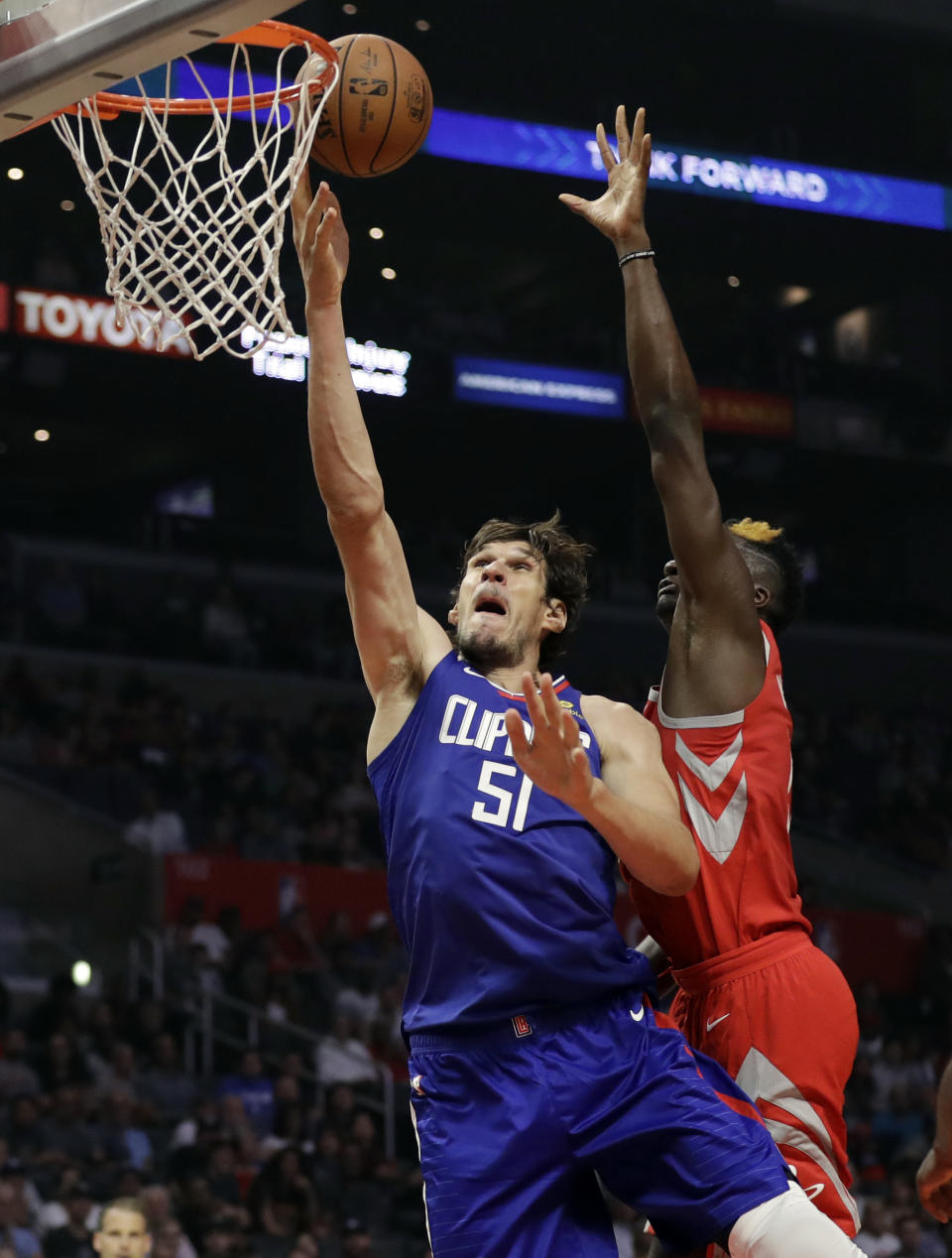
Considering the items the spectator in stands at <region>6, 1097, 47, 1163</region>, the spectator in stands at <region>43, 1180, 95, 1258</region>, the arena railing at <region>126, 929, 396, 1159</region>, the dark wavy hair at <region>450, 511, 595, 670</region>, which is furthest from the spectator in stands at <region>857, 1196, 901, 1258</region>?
the dark wavy hair at <region>450, 511, 595, 670</region>

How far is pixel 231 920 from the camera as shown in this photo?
1297cm

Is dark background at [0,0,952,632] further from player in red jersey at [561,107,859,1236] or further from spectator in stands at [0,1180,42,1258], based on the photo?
player in red jersey at [561,107,859,1236]

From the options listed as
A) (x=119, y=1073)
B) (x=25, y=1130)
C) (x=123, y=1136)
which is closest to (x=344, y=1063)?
(x=119, y=1073)

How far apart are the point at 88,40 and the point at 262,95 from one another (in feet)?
3.49

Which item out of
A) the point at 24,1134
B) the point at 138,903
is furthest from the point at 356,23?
the point at 24,1134

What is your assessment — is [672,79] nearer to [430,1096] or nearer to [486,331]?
[486,331]

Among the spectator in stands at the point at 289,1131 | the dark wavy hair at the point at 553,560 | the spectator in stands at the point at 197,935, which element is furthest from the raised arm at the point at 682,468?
the spectator in stands at the point at 197,935

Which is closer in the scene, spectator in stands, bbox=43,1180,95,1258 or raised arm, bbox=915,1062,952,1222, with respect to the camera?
raised arm, bbox=915,1062,952,1222

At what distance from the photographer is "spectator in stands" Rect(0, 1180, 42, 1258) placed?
28.2 feet

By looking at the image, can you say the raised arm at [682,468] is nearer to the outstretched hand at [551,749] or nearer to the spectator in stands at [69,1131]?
the outstretched hand at [551,749]

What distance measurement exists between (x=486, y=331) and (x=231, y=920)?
29.0 feet

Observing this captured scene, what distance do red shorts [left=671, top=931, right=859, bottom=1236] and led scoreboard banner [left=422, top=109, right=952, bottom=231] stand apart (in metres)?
12.3

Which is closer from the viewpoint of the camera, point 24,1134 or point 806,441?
point 24,1134

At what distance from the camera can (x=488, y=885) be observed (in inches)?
124
